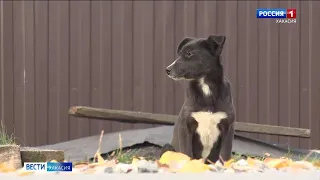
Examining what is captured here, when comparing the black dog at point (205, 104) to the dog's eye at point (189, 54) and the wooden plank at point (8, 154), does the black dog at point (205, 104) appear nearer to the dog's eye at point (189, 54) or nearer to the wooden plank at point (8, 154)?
the dog's eye at point (189, 54)

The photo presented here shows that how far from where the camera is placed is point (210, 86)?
3143 millimetres

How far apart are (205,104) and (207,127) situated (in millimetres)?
138

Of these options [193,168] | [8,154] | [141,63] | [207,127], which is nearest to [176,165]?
[193,168]

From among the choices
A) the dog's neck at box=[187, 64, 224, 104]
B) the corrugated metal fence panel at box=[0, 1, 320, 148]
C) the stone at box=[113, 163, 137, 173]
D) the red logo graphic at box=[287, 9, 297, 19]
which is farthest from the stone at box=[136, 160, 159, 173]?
the red logo graphic at box=[287, 9, 297, 19]

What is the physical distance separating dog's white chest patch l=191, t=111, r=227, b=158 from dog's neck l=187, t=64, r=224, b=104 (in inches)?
3.6

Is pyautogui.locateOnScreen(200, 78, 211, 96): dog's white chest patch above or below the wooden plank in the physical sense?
above

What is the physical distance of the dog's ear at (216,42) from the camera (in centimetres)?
308

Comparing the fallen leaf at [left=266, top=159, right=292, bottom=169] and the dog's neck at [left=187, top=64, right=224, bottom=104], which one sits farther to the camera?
the dog's neck at [left=187, top=64, right=224, bottom=104]

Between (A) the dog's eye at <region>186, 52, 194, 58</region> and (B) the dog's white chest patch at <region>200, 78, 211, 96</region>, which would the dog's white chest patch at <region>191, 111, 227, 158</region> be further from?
(A) the dog's eye at <region>186, 52, 194, 58</region>

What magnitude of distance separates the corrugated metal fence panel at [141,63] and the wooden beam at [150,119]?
382mm

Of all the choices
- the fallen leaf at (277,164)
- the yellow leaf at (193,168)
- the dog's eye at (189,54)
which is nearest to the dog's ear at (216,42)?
the dog's eye at (189,54)

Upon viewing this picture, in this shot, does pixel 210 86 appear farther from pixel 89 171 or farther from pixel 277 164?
pixel 89 171

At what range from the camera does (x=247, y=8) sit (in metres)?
5.95

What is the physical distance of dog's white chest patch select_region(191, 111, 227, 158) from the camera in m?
3.12
